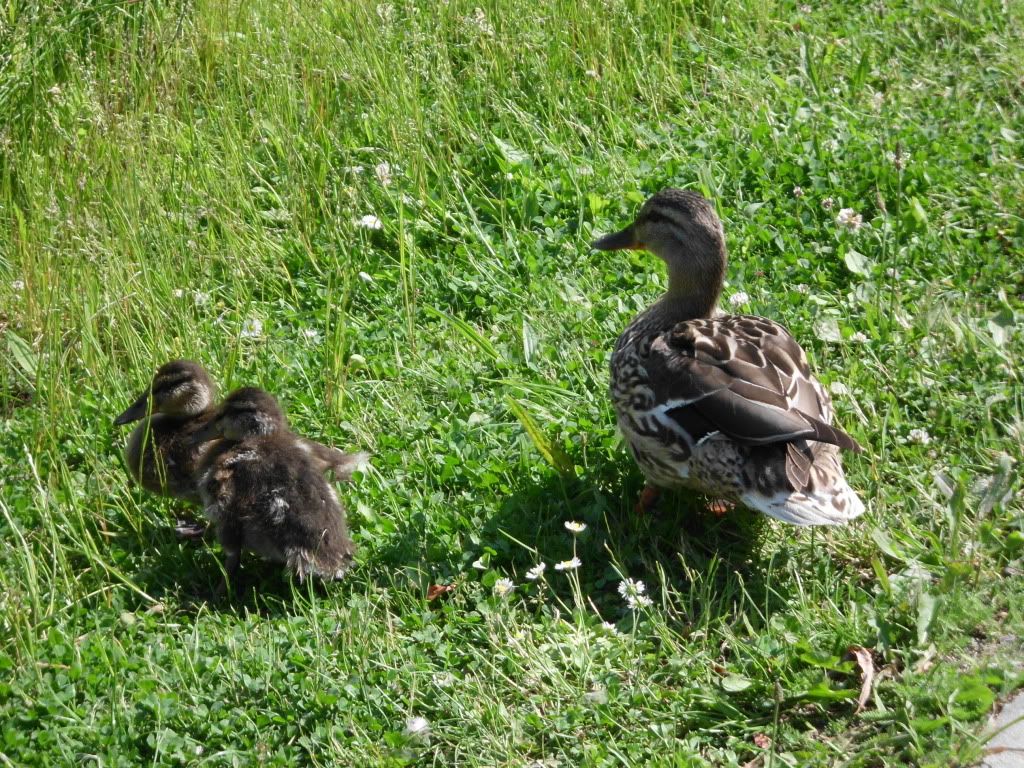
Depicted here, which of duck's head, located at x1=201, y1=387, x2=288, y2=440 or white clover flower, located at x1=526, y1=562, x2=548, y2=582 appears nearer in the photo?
white clover flower, located at x1=526, y1=562, x2=548, y2=582

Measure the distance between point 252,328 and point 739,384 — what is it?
7.35 ft

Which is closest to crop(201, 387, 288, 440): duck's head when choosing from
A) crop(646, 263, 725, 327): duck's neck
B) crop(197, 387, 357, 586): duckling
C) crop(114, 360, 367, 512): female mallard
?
crop(197, 387, 357, 586): duckling

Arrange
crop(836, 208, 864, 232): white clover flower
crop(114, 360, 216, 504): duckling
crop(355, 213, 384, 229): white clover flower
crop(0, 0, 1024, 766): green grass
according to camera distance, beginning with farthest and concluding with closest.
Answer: crop(355, 213, 384, 229): white clover flower
crop(836, 208, 864, 232): white clover flower
crop(114, 360, 216, 504): duckling
crop(0, 0, 1024, 766): green grass

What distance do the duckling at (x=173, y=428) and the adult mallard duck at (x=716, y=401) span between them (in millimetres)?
1565

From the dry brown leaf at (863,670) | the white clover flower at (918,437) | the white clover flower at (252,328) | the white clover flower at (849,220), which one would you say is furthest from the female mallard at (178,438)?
the white clover flower at (849,220)

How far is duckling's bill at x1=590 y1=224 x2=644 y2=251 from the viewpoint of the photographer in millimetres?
4934

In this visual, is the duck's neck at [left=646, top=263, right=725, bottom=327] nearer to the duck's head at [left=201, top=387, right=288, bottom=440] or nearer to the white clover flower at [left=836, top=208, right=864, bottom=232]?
the white clover flower at [left=836, top=208, right=864, bottom=232]

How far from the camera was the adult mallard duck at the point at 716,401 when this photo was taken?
3.83 meters

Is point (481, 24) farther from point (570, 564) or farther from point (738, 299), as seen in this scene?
point (570, 564)

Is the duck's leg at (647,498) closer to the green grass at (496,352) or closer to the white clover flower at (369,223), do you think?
the green grass at (496,352)

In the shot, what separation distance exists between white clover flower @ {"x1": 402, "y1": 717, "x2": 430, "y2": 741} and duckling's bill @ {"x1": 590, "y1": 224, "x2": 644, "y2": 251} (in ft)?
7.38

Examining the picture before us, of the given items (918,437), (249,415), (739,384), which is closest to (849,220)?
(918,437)

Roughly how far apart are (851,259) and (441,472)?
220 cm

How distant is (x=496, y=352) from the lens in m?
5.10
